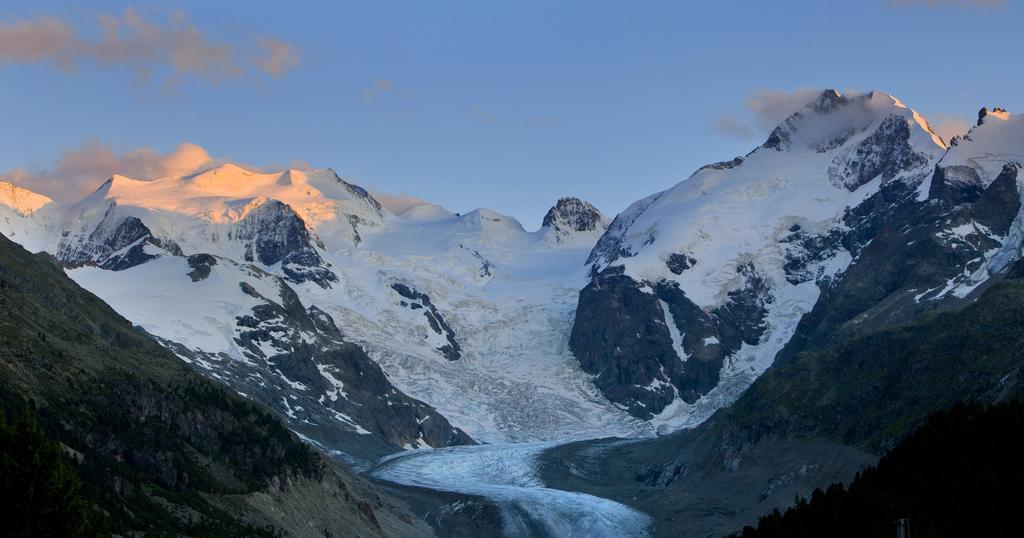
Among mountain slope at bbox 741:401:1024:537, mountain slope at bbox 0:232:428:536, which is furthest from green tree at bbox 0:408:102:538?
mountain slope at bbox 741:401:1024:537

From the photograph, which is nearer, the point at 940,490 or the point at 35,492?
the point at 35,492

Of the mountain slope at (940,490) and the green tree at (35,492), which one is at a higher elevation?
the green tree at (35,492)

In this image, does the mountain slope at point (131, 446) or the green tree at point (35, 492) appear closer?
the green tree at point (35, 492)

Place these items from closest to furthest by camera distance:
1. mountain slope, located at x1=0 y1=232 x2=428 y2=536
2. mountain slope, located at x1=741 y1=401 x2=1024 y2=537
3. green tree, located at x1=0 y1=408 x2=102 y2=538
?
green tree, located at x1=0 y1=408 x2=102 y2=538 → mountain slope, located at x1=741 y1=401 x2=1024 y2=537 → mountain slope, located at x1=0 y1=232 x2=428 y2=536

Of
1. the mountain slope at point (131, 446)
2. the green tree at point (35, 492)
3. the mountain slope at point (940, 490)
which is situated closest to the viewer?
the green tree at point (35, 492)

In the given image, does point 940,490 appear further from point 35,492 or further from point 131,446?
point 131,446

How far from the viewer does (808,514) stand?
474ft

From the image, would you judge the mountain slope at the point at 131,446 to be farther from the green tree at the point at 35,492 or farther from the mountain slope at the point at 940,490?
the mountain slope at the point at 940,490

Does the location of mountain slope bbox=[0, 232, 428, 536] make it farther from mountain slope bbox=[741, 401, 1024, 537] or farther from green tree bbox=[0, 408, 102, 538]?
mountain slope bbox=[741, 401, 1024, 537]

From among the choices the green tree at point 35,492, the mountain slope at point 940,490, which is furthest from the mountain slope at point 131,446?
the mountain slope at point 940,490

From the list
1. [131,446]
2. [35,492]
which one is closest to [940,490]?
[35,492]

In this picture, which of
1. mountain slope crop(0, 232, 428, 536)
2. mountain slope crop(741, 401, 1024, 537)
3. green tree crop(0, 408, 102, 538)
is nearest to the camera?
green tree crop(0, 408, 102, 538)

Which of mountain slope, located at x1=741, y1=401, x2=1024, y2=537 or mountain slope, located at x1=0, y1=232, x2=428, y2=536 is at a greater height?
mountain slope, located at x1=0, y1=232, x2=428, y2=536

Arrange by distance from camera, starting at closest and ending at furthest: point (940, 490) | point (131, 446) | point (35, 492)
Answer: point (35, 492), point (940, 490), point (131, 446)
